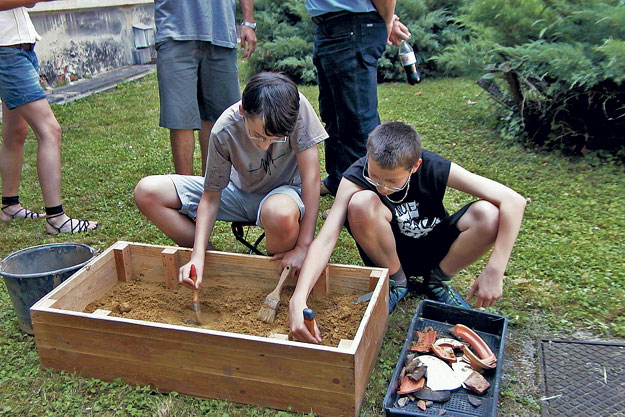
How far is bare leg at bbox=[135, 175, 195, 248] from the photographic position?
2.81 meters

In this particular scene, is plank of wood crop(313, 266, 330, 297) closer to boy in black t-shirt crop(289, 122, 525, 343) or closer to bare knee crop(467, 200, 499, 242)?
boy in black t-shirt crop(289, 122, 525, 343)

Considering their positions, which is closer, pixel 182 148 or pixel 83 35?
pixel 182 148

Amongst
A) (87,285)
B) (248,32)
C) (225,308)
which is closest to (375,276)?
(225,308)

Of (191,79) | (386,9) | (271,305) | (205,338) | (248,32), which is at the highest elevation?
(386,9)

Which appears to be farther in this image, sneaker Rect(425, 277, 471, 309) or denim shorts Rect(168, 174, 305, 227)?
denim shorts Rect(168, 174, 305, 227)

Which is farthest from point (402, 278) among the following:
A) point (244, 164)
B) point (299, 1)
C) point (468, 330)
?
point (299, 1)

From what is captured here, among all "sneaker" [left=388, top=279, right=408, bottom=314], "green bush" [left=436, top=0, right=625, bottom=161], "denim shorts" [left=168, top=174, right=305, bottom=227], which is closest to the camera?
"sneaker" [left=388, top=279, right=408, bottom=314]

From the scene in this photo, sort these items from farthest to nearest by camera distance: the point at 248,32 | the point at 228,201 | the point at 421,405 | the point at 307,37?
1. the point at 307,37
2. the point at 248,32
3. the point at 228,201
4. the point at 421,405

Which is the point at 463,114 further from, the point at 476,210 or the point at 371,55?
the point at 476,210

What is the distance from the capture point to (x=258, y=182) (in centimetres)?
283

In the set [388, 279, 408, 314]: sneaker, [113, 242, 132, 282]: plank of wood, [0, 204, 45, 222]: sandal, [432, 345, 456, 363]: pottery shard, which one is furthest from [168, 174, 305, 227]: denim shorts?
[0, 204, 45, 222]: sandal

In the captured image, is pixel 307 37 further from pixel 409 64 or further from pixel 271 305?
pixel 271 305

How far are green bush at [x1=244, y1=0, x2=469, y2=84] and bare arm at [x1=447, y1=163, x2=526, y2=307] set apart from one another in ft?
19.7

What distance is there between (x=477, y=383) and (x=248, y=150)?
1369 millimetres
